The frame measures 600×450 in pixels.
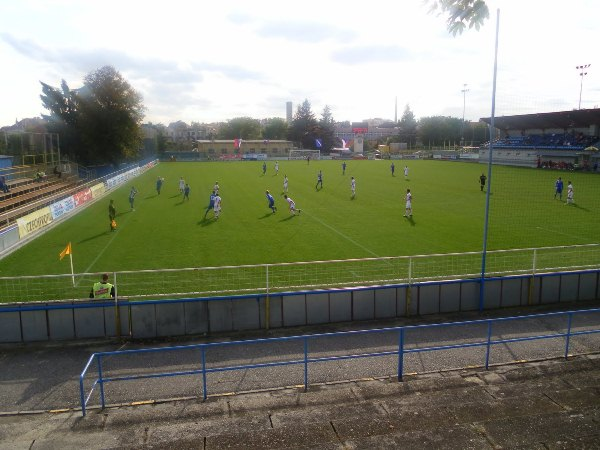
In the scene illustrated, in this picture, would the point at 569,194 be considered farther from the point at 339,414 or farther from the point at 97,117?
the point at 97,117

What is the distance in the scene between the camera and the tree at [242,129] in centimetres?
14038

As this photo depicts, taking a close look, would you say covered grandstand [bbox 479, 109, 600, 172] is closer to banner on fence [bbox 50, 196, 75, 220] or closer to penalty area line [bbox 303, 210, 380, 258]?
penalty area line [bbox 303, 210, 380, 258]

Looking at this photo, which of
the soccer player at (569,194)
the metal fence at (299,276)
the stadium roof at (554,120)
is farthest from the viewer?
the stadium roof at (554,120)

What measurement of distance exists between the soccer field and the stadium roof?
20.4m

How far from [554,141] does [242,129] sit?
93635mm

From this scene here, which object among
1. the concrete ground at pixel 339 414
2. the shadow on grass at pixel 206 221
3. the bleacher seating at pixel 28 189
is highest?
the bleacher seating at pixel 28 189

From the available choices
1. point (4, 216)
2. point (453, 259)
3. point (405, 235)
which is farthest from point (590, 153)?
point (4, 216)

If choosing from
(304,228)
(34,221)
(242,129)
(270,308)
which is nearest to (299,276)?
A: (270,308)

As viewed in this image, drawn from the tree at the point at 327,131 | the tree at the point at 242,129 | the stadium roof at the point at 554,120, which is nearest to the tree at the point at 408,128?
the tree at the point at 327,131

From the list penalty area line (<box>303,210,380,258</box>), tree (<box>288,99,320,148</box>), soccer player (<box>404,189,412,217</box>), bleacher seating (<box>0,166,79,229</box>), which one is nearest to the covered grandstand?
soccer player (<box>404,189,412,217</box>)

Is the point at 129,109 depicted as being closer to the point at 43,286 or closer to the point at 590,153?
the point at 43,286

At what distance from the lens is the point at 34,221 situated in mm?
23078

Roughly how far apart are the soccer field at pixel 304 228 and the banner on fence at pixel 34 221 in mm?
634

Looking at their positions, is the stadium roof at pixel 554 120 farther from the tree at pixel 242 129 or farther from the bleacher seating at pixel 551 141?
the tree at pixel 242 129
